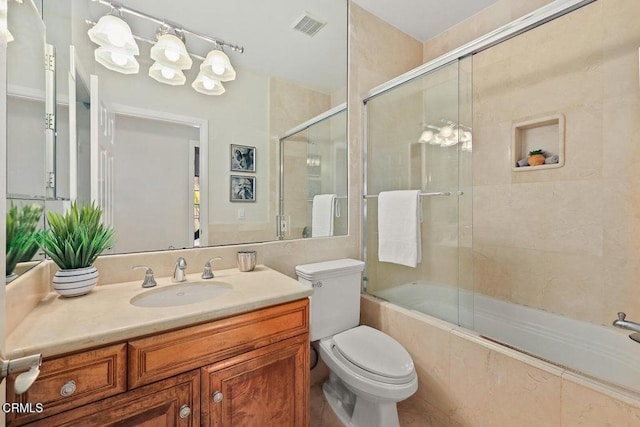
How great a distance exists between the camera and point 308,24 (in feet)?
5.98

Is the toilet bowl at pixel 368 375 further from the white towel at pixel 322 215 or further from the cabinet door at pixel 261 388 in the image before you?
the white towel at pixel 322 215

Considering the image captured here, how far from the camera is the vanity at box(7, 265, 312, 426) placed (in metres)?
0.70

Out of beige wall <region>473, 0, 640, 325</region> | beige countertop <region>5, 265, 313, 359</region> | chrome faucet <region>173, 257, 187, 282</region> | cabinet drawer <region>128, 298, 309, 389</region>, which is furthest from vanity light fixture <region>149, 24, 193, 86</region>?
beige wall <region>473, 0, 640, 325</region>

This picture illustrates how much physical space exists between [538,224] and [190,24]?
243 cm

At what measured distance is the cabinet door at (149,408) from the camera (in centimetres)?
72

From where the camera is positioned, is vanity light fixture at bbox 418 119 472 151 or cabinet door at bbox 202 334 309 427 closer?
cabinet door at bbox 202 334 309 427

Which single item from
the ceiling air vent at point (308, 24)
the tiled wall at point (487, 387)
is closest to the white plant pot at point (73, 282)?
the tiled wall at point (487, 387)

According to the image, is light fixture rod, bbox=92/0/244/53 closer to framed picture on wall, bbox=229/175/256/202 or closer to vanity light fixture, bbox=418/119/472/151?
framed picture on wall, bbox=229/175/256/202

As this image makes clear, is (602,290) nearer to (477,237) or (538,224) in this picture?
(538,224)

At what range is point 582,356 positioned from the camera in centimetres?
167

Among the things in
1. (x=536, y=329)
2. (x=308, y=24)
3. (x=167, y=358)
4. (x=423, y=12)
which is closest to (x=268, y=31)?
(x=308, y=24)

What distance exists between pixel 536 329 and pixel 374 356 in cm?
130

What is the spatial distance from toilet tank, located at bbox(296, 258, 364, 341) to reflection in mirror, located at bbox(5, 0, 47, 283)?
1122 mm

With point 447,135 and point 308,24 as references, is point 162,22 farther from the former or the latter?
point 447,135
